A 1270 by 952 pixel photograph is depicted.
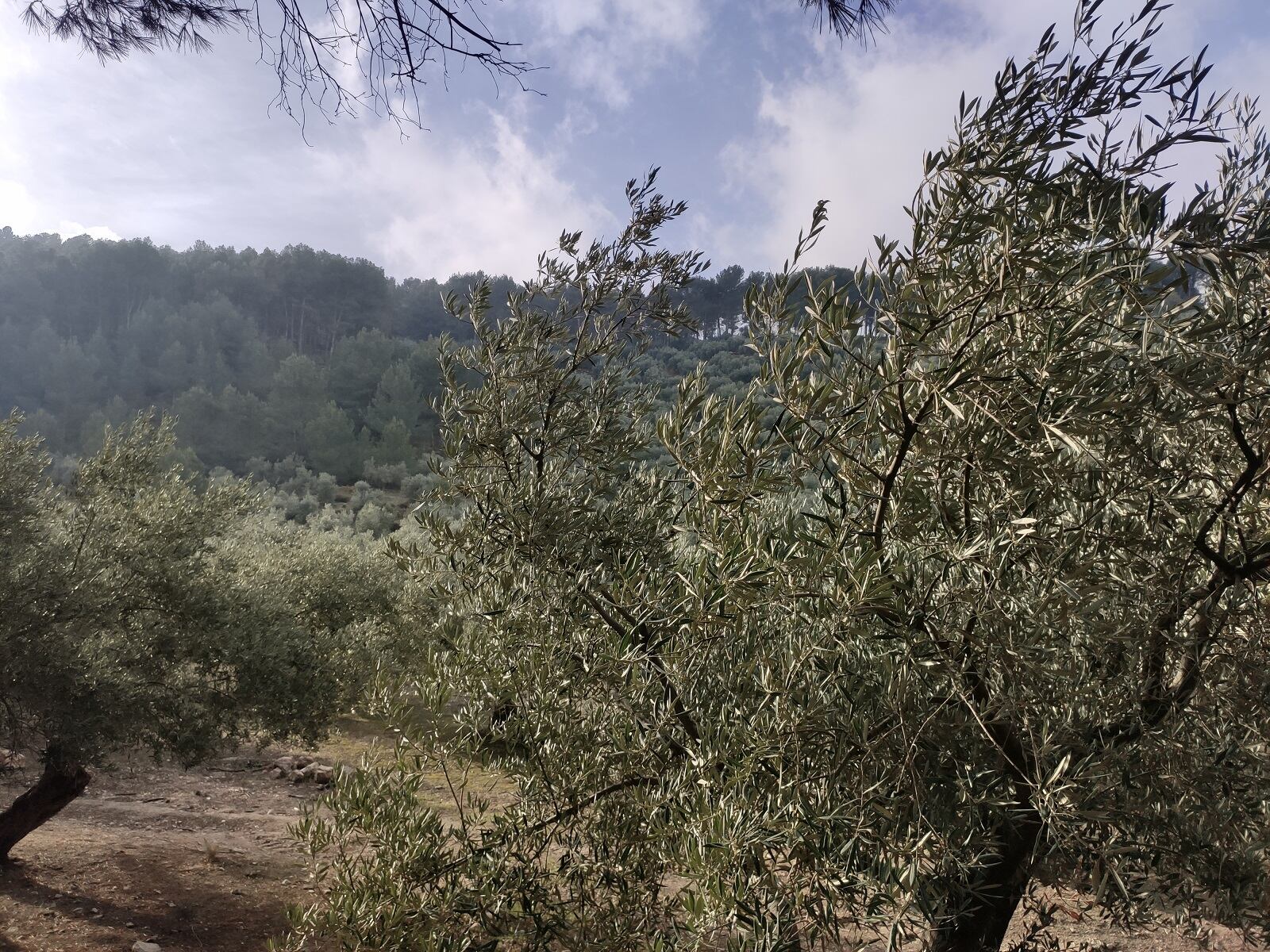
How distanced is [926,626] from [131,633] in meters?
9.47

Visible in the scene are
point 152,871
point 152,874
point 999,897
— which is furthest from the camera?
point 152,871

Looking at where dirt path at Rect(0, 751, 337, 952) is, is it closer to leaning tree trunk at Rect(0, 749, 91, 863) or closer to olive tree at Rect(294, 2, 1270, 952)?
leaning tree trunk at Rect(0, 749, 91, 863)

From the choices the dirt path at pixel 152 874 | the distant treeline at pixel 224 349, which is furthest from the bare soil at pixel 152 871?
the distant treeline at pixel 224 349

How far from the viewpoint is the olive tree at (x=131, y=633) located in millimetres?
7938

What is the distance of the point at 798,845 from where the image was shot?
2.36 metres

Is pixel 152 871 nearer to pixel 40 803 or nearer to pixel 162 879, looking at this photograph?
pixel 162 879

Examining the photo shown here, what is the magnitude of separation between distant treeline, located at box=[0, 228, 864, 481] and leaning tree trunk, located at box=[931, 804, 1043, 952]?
53.2 m

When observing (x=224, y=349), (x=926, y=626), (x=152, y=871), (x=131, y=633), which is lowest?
(x=152, y=871)

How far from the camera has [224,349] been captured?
75562mm

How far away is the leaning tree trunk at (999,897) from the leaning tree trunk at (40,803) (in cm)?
993

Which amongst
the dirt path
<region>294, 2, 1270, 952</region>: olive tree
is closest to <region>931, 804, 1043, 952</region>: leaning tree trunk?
<region>294, 2, 1270, 952</region>: olive tree

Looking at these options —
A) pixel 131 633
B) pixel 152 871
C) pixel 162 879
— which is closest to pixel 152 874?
pixel 152 871

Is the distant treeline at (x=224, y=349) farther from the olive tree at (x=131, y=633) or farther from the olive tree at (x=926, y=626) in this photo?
the olive tree at (x=926, y=626)

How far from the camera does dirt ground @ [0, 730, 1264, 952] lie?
27.2 feet
